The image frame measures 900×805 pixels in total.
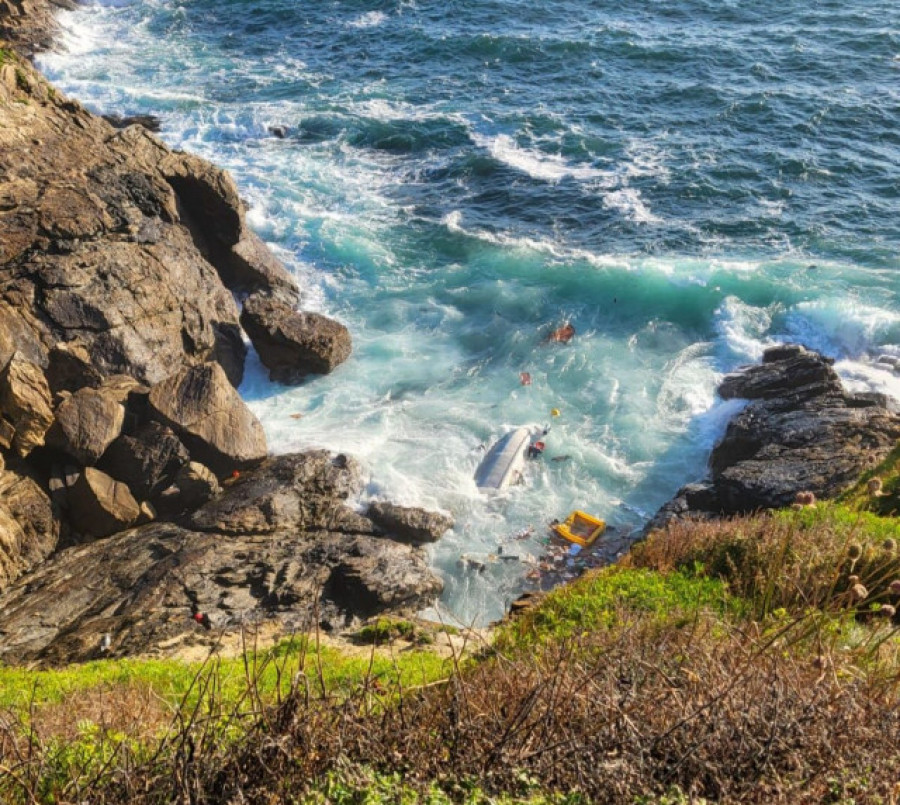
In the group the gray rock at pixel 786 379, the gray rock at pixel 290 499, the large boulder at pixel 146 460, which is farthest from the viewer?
the gray rock at pixel 786 379

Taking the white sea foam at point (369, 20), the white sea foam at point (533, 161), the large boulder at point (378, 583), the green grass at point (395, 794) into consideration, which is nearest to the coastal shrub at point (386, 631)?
the large boulder at point (378, 583)

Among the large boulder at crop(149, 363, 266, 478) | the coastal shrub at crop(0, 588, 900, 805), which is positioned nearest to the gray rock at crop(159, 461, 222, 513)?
the large boulder at crop(149, 363, 266, 478)

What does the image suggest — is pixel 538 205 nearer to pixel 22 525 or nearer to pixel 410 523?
pixel 410 523

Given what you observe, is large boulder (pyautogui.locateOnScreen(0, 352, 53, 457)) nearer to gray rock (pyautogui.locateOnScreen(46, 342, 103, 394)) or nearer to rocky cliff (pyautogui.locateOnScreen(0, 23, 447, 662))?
rocky cliff (pyautogui.locateOnScreen(0, 23, 447, 662))

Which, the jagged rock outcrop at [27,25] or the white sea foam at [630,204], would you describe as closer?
the white sea foam at [630,204]

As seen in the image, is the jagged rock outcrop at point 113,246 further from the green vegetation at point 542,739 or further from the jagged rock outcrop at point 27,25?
the jagged rock outcrop at point 27,25

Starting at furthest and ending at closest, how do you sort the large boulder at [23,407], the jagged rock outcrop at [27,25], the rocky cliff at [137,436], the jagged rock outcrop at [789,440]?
the jagged rock outcrop at [27,25]
the jagged rock outcrop at [789,440]
the large boulder at [23,407]
the rocky cliff at [137,436]

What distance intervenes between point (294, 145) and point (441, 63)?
11.6 metres

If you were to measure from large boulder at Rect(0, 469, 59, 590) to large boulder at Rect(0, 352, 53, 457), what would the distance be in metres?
0.64

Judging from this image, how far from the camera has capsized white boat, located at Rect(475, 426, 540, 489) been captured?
60.3 feet

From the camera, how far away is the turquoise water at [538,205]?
20031mm

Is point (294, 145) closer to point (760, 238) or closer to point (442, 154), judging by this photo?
point (442, 154)

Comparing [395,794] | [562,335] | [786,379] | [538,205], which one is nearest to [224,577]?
[395,794]

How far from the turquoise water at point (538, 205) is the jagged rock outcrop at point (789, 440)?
117 centimetres
